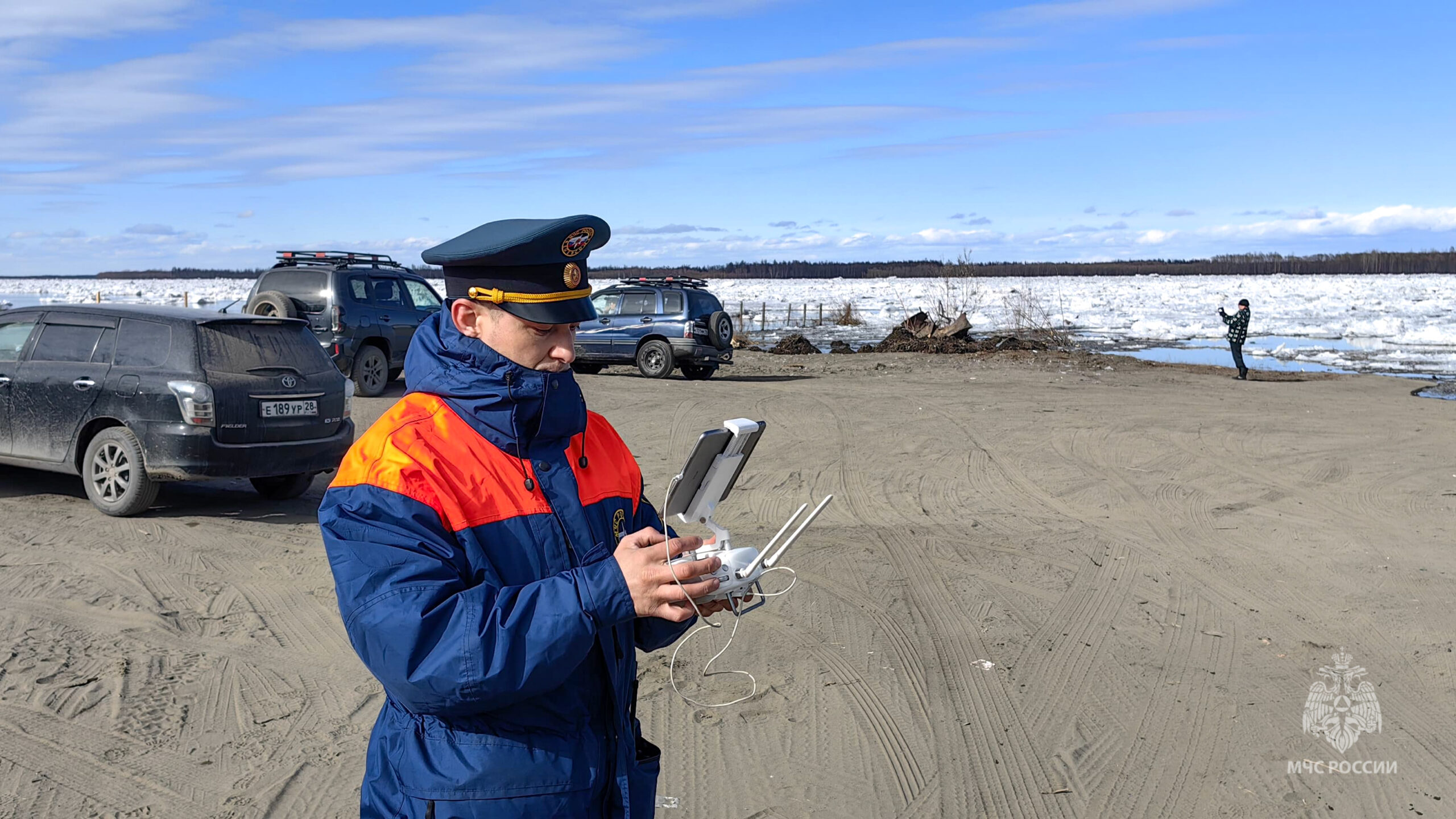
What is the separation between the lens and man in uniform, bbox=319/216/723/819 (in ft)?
5.99

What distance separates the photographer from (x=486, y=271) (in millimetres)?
2141

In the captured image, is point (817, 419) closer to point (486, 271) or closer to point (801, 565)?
point (801, 565)

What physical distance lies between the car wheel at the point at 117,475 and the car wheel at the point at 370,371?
7.07 meters

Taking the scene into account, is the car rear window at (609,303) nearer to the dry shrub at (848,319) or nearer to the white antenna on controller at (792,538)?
the white antenna on controller at (792,538)

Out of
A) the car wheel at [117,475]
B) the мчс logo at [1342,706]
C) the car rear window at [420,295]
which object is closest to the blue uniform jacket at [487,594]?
the мчс logo at [1342,706]

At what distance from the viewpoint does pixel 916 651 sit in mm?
5816

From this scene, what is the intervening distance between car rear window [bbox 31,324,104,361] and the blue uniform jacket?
7.84m

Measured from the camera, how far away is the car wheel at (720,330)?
20.3 meters

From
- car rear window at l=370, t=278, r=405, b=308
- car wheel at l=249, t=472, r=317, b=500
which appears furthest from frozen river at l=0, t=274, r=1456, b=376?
car rear window at l=370, t=278, r=405, b=308

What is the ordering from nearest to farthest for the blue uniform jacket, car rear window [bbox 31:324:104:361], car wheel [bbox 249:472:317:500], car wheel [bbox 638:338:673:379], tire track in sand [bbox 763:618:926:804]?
the blue uniform jacket < tire track in sand [bbox 763:618:926:804] < car rear window [bbox 31:324:104:361] < car wheel [bbox 249:472:317:500] < car wheel [bbox 638:338:673:379]

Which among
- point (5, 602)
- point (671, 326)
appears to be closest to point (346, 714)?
point (5, 602)

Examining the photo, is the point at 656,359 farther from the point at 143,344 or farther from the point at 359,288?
the point at 143,344

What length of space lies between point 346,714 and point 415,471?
342cm

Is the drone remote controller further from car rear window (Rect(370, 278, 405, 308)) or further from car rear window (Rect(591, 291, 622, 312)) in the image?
car rear window (Rect(591, 291, 622, 312))
